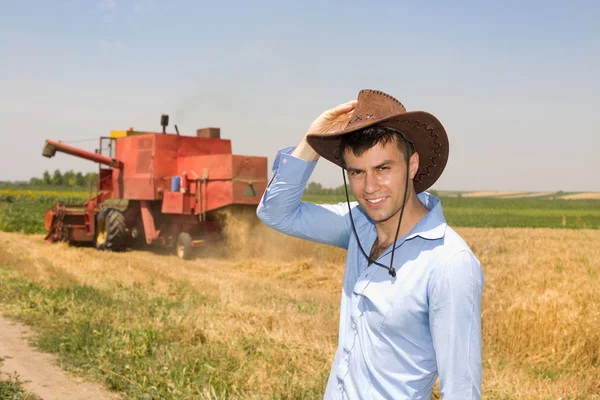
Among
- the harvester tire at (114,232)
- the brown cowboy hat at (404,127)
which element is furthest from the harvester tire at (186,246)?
the brown cowboy hat at (404,127)

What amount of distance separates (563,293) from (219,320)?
3.70 m

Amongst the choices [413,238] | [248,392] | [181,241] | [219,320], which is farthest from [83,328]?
[181,241]

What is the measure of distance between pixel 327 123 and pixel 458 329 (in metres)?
0.91

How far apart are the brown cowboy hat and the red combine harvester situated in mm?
10181

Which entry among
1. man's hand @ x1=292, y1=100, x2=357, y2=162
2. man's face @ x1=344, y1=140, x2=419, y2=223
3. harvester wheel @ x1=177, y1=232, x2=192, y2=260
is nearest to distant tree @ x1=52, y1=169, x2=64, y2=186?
harvester wheel @ x1=177, y1=232, x2=192, y2=260

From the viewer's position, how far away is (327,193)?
8969 centimetres

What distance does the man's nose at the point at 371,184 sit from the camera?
200 cm

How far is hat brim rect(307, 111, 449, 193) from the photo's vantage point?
1964mm

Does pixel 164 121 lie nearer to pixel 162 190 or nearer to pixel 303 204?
pixel 162 190

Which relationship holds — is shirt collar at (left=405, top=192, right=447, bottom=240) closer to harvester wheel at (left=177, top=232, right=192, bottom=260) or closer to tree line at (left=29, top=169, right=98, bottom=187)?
harvester wheel at (left=177, top=232, right=192, bottom=260)

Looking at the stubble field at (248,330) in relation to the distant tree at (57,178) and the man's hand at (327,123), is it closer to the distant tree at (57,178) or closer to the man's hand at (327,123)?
the man's hand at (327,123)

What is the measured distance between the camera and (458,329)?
169 cm

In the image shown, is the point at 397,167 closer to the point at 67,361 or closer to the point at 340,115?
the point at 340,115

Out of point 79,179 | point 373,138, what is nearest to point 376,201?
point 373,138
